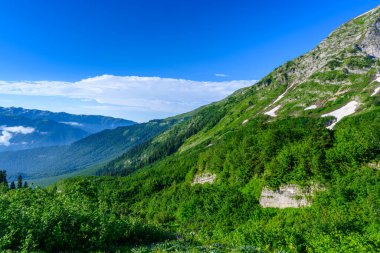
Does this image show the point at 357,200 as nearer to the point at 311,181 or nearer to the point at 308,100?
the point at 311,181

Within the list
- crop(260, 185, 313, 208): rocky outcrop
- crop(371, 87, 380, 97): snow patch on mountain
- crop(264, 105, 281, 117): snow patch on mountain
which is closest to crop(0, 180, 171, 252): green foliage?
crop(260, 185, 313, 208): rocky outcrop

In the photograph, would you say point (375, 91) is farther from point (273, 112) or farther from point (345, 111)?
point (273, 112)

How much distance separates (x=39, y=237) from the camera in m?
18.7

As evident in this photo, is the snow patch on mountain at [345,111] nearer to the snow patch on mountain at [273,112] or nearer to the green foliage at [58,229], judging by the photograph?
the snow patch on mountain at [273,112]

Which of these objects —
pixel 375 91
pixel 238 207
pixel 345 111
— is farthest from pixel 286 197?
pixel 375 91

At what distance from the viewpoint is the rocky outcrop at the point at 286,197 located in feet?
175

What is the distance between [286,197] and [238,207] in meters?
11.6

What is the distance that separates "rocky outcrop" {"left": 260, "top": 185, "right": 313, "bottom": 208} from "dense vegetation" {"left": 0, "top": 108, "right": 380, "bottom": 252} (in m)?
1.61

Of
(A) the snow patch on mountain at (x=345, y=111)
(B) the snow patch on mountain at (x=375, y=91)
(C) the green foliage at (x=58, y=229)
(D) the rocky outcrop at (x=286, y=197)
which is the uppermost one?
(B) the snow patch on mountain at (x=375, y=91)

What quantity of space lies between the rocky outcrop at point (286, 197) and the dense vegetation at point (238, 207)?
161 centimetres

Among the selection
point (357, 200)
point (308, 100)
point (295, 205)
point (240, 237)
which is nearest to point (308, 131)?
point (295, 205)

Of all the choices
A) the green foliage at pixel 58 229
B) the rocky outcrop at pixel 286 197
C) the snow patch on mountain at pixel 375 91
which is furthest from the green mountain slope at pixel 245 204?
the snow patch on mountain at pixel 375 91

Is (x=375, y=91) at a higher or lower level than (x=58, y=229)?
higher

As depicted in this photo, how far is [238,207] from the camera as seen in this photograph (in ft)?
204
